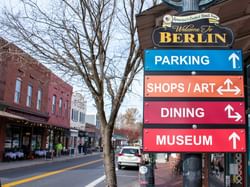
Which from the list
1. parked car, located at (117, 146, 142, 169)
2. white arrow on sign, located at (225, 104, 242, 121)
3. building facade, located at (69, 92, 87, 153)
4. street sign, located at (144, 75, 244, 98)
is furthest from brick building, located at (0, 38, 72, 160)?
white arrow on sign, located at (225, 104, 242, 121)

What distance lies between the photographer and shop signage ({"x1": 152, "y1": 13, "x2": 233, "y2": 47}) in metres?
3.42

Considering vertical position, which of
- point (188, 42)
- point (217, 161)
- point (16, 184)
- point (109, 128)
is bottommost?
point (16, 184)

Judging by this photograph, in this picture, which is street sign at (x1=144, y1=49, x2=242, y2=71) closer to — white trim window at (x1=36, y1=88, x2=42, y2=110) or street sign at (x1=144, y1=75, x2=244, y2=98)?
street sign at (x1=144, y1=75, x2=244, y2=98)

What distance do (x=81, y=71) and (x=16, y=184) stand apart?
31.4 feet

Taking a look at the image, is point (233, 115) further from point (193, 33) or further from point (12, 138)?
point (12, 138)

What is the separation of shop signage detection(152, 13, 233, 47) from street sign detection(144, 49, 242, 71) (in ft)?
0.32

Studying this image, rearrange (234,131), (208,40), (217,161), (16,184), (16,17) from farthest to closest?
1. (16,184)
2. (217,161)
3. (16,17)
4. (208,40)
5. (234,131)

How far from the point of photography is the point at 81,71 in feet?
25.0

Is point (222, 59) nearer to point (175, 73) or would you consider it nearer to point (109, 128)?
point (175, 73)

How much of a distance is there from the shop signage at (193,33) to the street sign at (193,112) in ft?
1.87

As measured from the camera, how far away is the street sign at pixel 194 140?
317cm

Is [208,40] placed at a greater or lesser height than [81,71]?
lesser

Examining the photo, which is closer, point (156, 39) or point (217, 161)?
point (156, 39)

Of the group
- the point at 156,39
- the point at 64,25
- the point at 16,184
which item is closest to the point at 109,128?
the point at 64,25
